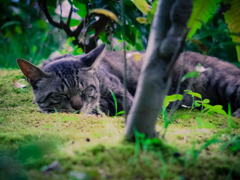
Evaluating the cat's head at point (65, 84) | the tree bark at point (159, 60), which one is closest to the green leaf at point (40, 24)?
the cat's head at point (65, 84)

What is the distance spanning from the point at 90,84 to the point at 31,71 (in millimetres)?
603

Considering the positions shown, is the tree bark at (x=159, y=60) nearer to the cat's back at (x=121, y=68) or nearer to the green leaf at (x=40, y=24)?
the cat's back at (x=121, y=68)

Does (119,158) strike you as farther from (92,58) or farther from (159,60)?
(92,58)

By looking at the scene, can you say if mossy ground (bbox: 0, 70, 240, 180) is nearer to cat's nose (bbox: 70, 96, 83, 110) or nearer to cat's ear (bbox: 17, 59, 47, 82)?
cat's nose (bbox: 70, 96, 83, 110)

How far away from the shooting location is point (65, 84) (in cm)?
195

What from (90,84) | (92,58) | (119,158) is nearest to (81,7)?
(92,58)

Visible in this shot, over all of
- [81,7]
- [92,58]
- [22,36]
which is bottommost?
[92,58]

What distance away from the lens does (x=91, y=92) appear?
6.87 feet

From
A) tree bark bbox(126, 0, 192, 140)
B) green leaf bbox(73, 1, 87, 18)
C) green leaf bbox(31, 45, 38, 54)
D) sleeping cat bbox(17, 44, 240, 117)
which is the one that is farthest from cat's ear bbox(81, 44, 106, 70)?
green leaf bbox(31, 45, 38, 54)

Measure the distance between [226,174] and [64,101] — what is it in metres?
1.56

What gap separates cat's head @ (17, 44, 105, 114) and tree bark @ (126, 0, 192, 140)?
117 cm

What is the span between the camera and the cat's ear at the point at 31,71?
1.85 metres

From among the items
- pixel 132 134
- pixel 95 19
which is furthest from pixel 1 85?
pixel 132 134

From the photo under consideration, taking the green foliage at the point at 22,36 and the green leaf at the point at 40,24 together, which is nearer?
the green foliage at the point at 22,36
